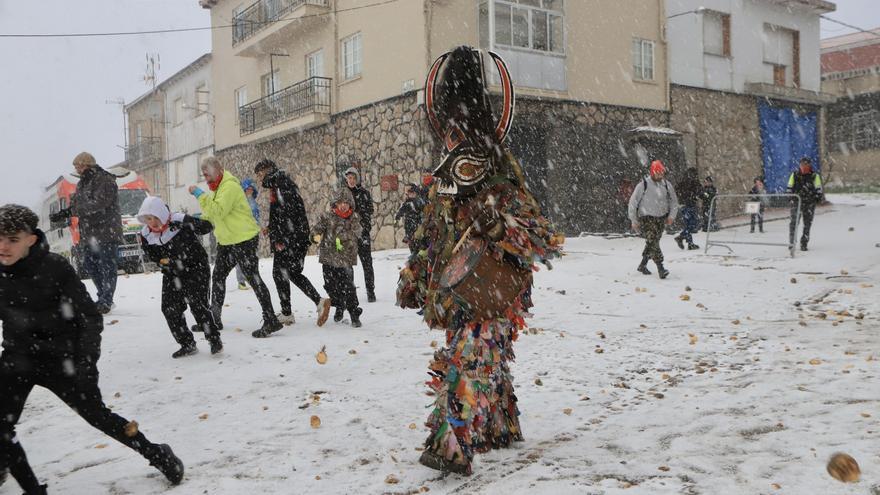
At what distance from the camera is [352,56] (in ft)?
62.6

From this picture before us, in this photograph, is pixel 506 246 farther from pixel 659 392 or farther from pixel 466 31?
pixel 466 31

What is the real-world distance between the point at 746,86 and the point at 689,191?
27.0 feet

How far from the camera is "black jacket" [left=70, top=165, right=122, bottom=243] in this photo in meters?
8.15

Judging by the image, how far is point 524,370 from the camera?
5695mm

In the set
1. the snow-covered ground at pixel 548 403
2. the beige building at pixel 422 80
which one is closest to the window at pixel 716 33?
the beige building at pixel 422 80

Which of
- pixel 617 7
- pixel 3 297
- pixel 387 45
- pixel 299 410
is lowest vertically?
pixel 299 410

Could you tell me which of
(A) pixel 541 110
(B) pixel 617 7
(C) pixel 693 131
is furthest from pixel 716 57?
(A) pixel 541 110

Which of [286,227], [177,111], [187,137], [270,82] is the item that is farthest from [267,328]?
[177,111]

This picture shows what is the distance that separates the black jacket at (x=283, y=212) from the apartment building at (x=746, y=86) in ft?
52.8

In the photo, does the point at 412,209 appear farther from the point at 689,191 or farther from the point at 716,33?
the point at 716,33

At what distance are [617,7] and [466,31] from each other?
5232mm

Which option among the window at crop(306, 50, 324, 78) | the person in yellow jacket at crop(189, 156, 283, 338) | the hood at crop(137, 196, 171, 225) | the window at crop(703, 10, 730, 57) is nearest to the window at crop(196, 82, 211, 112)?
the window at crop(306, 50, 324, 78)

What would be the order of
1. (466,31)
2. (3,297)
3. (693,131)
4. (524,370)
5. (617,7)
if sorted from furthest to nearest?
1. (693,131)
2. (617,7)
3. (466,31)
4. (524,370)
5. (3,297)

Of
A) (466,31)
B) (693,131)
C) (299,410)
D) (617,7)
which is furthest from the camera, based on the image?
(693,131)
